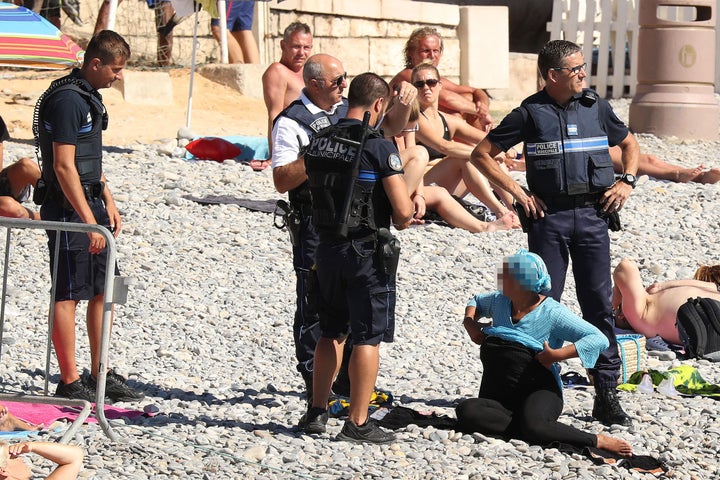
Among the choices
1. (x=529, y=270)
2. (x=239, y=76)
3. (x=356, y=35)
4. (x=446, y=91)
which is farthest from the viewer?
(x=356, y=35)

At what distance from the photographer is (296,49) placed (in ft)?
33.8

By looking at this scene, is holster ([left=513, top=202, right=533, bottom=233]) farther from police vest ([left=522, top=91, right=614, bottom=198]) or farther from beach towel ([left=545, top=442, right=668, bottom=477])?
beach towel ([left=545, top=442, right=668, bottom=477])

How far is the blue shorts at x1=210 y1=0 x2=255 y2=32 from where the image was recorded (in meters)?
16.0

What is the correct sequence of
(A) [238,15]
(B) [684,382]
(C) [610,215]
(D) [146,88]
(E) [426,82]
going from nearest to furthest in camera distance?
1. (C) [610,215]
2. (B) [684,382]
3. (E) [426,82]
4. (D) [146,88]
5. (A) [238,15]

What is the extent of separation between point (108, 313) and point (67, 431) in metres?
0.51

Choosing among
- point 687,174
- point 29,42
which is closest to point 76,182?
point 29,42

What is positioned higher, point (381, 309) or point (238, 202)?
point (381, 309)

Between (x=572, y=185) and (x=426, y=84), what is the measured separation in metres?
4.00

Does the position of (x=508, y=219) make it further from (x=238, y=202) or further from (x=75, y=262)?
(x=75, y=262)

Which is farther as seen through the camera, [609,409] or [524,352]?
[609,409]

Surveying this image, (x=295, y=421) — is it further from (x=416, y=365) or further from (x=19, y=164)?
(x=19, y=164)

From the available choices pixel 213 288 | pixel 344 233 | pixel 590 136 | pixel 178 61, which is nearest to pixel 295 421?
pixel 344 233

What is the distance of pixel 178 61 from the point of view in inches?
668

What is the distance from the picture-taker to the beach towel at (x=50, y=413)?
5887 millimetres
